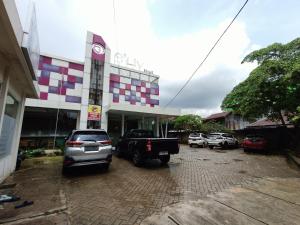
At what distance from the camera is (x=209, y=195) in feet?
14.0

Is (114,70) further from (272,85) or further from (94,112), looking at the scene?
(272,85)

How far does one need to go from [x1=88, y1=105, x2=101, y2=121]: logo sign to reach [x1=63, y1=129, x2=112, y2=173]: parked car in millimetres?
9702

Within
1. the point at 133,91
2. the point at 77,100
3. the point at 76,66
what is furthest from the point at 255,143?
the point at 76,66

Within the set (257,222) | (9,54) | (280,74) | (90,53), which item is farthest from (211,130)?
(9,54)

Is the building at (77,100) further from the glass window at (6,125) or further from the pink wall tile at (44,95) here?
the glass window at (6,125)

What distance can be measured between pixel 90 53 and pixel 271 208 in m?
18.0

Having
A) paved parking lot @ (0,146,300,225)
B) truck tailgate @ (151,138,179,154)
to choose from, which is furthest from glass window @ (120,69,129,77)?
paved parking lot @ (0,146,300,225)

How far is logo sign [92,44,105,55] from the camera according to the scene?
17.4 m

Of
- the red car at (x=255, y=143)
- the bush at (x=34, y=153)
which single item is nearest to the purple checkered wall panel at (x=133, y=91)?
the bush at (x=34, y=153)

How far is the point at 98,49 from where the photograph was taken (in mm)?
17656

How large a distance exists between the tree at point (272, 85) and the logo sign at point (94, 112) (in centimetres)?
1254

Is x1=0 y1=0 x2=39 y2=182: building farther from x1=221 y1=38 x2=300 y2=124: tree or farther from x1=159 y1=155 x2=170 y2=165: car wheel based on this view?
x1=221 y1=38 x2=300 y2=124: tree

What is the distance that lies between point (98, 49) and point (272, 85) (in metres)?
16.0

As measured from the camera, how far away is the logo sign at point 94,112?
52.2 feet
